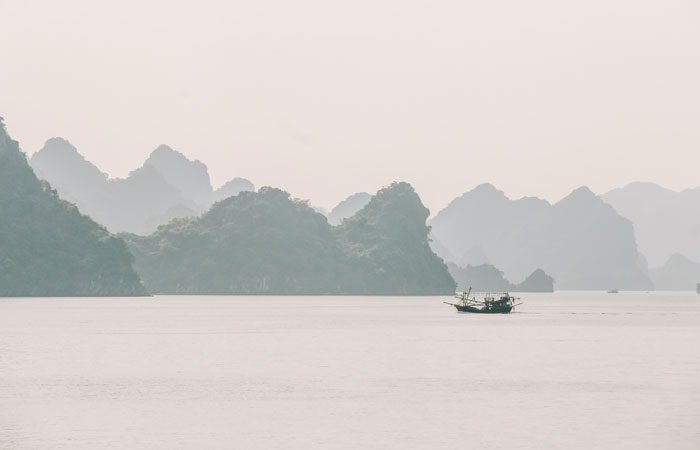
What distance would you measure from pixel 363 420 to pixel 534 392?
45.6 feet

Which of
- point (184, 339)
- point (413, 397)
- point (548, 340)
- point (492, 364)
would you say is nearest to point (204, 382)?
point (413, 397)

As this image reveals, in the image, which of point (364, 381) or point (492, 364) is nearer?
point (364, 381)

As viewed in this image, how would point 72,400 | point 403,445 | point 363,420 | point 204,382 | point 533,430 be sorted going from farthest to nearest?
point 204,382
point 72,400
point 363,420
point 533,430
point 403,445

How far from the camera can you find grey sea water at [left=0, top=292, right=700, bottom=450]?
37938 mm

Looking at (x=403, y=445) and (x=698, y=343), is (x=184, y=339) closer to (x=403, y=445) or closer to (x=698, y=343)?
(x=698, y=343)

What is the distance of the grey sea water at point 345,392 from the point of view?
124 feet

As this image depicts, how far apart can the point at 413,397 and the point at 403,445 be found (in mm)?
14477

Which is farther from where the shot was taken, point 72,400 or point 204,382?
point 204,382

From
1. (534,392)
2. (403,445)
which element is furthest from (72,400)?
(534,392)

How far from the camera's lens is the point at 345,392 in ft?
173

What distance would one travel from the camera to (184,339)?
95.9 meters

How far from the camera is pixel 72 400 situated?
4881 cm

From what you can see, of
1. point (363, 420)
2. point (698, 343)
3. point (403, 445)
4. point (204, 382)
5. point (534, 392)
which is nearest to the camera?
point (403, 445)

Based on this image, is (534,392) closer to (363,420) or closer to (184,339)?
(363,420)
